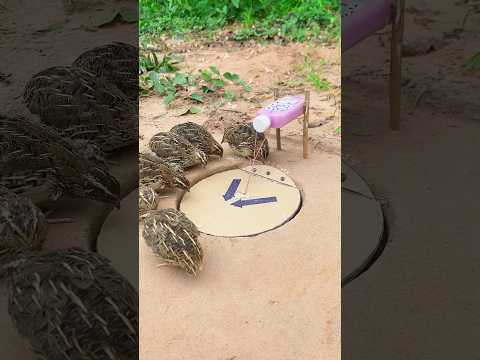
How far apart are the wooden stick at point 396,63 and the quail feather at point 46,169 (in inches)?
79.2

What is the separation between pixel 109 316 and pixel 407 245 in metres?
1.69

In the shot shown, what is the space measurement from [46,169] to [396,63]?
7.96 feet

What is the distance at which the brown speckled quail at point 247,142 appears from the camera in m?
4.33

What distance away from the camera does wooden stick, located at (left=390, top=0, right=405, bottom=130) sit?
4676mm

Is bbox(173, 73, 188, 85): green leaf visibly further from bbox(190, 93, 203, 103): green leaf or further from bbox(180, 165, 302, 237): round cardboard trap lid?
bbox(180, 165, 302, 237): round cardboard trap lid

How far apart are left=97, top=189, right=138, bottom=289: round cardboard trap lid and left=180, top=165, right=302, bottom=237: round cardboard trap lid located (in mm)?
301

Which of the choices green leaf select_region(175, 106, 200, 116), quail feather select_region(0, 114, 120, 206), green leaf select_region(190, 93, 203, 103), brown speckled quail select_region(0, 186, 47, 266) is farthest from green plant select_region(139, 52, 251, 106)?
brown speckled quail select_region(0, 186, 47, 266)

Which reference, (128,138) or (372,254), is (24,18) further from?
(372,254)

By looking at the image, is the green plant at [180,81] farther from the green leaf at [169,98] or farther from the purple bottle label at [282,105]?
the purple bottle label at [282,105]

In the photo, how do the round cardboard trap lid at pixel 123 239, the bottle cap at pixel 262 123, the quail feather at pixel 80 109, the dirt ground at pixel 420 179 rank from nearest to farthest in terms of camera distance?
1. the dirt ground at pixel 420 179
2. the round cardboard trap lid at pixel 123 239
3. the bottle cap at pixel 262 123
4. the quail feather at pixel 80 109

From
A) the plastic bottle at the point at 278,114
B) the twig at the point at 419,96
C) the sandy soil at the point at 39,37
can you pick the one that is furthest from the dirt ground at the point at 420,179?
the sandy soil at the point at 39,37

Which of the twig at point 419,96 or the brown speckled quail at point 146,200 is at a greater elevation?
the twig at point 419,96

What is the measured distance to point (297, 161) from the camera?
4.44m

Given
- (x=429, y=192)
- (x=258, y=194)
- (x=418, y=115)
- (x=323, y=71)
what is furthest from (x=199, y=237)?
(x=323, y=71)
